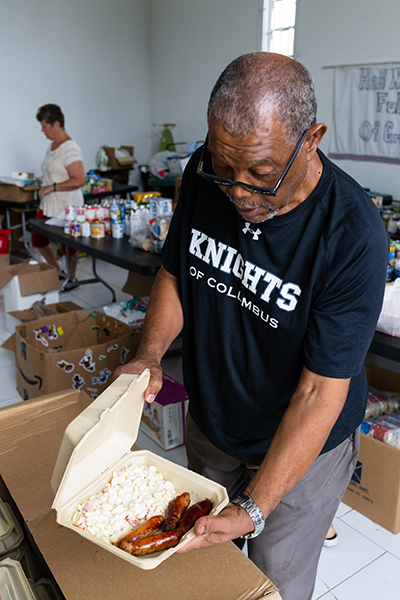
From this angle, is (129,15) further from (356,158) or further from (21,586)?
(21,586)

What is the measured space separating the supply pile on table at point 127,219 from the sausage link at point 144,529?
2327 mm

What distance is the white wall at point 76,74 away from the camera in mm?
6805

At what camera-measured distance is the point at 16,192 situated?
5.55 metres

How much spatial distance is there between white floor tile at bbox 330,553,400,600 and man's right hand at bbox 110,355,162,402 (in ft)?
4.16

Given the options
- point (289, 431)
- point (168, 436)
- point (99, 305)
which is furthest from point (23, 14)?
point (289, 431)

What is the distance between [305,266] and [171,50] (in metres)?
7.93

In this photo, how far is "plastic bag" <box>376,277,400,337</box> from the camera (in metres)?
1.93

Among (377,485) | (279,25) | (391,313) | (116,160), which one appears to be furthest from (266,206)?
(116,160)

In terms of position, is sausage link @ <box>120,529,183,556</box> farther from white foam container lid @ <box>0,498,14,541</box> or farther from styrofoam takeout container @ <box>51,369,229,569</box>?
white foam container lid @ <box>0,498,14,541</box>

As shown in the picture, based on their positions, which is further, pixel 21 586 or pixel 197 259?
pixel 197 259

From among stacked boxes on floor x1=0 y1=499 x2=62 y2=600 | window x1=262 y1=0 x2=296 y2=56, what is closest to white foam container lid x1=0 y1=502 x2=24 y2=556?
stacked boxes on floor x1=0 y1=499 x2=62 y2=600

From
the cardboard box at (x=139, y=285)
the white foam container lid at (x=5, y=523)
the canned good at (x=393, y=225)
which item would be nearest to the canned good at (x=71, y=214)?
the cardboard box at (x=139, y=285)

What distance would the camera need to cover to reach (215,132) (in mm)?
916

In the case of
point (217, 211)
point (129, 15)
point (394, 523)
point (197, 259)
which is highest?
point (129, 15)
